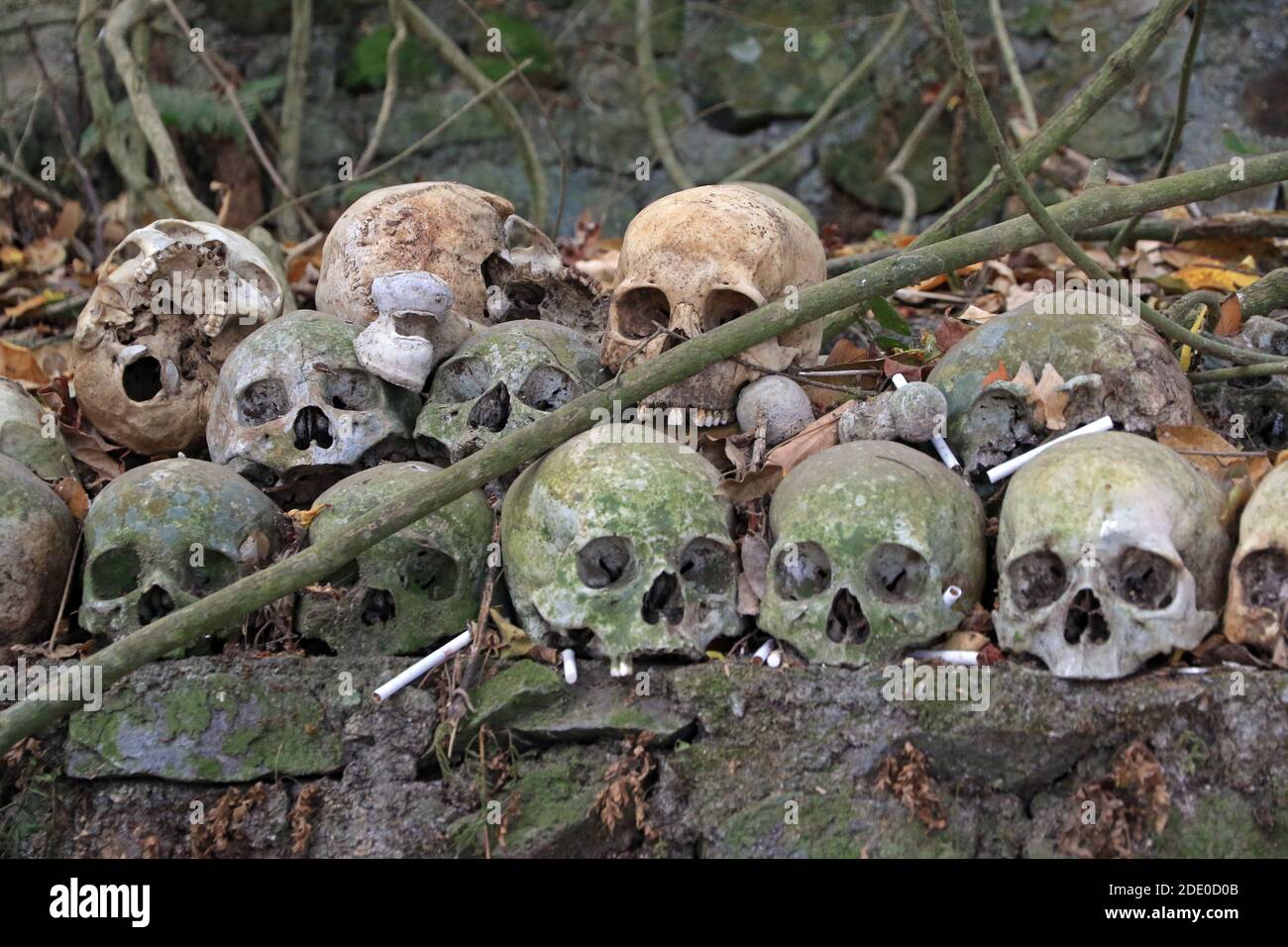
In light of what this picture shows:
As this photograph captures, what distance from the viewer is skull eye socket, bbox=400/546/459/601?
4023 mm

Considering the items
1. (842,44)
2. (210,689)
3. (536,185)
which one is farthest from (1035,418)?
(842,44)

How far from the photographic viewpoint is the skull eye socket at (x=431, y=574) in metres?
4.02

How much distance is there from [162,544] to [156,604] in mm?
187

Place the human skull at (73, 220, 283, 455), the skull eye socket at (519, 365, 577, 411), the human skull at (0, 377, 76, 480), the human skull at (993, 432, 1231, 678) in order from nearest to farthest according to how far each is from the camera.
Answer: the human skull at (993, 432, 1231, 678)
the skull eye socket at (519, 365, 577, 411)
the human skull at (0, 377, 76, 480)
the human skull at (73, 220, 283, 455)

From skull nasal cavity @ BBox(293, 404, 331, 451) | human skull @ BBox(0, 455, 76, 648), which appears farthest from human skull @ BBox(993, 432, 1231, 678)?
human skull @ BBox(0, 455, 76, 648)

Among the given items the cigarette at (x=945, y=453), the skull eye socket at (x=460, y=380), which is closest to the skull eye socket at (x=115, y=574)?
the skull eye socket at (x=460, y=380)

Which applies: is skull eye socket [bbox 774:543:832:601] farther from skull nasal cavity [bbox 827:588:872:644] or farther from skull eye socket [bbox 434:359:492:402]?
skull eye socket [bbox 434:359:492:402]

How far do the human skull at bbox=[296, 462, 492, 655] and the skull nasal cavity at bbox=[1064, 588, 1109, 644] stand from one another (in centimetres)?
152

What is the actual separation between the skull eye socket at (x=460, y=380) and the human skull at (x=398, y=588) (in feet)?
1.86

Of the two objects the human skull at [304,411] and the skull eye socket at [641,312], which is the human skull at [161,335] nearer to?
the human skull at [304,411]

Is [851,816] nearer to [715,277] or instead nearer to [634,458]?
[634,458]

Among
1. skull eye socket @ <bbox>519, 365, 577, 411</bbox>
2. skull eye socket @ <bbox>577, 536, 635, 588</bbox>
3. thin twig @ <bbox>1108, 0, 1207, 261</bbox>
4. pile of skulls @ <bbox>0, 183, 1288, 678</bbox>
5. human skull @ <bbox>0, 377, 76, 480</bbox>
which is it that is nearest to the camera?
pile of skulls @ <bbox>0, 183, 1288, 678</bbox>

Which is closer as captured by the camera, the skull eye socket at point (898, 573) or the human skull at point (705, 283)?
the skull eye socket at point (898, 573)

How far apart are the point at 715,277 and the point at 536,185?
2.72 meters
